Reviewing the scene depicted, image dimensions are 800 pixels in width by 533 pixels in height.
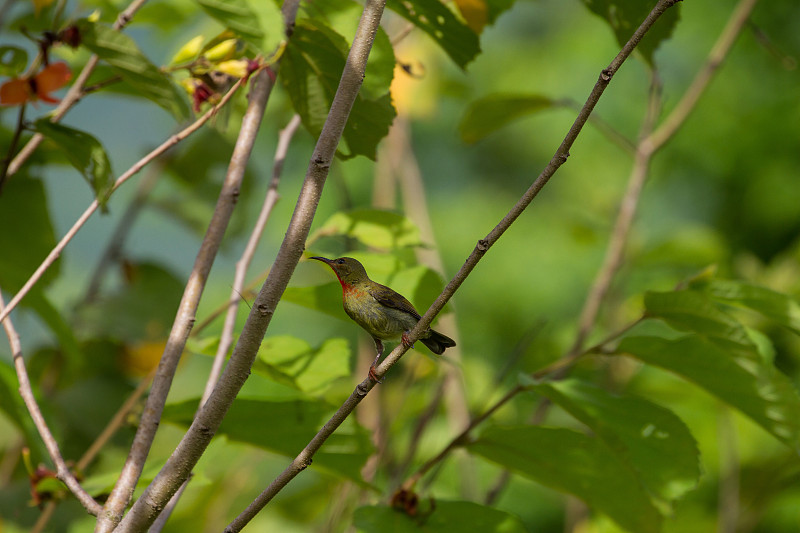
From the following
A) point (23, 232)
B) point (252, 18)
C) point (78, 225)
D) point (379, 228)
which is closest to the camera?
point (252, 18)

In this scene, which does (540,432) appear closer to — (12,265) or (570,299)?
(12,265)

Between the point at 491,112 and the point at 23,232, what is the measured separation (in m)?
1.08

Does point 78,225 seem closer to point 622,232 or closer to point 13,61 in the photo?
point 13,61

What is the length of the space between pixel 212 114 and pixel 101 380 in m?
1.13

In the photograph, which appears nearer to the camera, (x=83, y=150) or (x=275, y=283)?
(x=275, y=283)

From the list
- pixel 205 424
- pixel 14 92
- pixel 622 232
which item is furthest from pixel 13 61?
pixel 622 232

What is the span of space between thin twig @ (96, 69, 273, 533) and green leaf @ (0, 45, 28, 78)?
1.05 ft

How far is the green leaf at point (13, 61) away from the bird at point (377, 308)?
1.65ft

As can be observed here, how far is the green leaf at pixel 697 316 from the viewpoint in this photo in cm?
107

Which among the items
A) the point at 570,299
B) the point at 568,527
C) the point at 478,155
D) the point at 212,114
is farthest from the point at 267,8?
the point at 478,155

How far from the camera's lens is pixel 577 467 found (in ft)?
3.77

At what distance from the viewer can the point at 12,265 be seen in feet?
4.64

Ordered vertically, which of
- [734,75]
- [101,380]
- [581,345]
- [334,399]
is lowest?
[101,380]

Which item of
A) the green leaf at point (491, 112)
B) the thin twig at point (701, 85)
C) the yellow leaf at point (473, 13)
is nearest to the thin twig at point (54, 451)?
the yellow leaf at point (473, 13)
